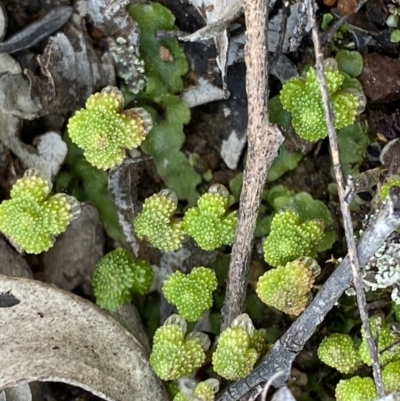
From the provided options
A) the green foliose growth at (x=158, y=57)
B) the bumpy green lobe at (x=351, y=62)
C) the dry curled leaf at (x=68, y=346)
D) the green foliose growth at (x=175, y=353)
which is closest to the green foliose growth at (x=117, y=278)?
the dry curled leaf at (x=68, y=346)

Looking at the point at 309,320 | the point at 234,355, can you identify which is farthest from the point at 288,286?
the point at 234,355

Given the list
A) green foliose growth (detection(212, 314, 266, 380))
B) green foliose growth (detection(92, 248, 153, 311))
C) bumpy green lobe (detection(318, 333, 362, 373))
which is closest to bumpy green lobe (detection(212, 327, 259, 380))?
green foliose growth (detection(212, 314, 266, 380))

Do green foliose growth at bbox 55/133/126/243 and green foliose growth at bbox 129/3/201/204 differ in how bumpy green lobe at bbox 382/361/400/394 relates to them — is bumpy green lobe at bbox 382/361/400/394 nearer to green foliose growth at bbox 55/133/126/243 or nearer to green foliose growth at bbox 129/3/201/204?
green foliose growth at bbox 129/3/201/204

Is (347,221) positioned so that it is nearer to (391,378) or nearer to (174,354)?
(391,378)

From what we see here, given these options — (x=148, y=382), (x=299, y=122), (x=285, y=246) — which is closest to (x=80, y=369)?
(x=148, y=382)

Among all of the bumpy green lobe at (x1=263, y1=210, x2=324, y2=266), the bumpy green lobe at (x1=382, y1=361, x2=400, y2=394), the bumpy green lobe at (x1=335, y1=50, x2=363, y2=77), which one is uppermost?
the bumpy green lobe at (x1=335, y1=50, x2=363, y2=77)

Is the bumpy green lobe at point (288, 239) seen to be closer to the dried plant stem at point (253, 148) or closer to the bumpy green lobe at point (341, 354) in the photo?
the dried plant stem at point (253, 148)

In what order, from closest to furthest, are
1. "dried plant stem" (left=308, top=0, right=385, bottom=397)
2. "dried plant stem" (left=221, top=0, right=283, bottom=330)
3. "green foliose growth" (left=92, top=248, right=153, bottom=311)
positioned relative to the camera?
"dried plant stem" (left=308, top=0, right=385, bottom=397), "dried plant stem" (left=221, top=0, right=283, bottom=330), "green foliose growth" (left=92, top=248, right=153, bottom=311)
